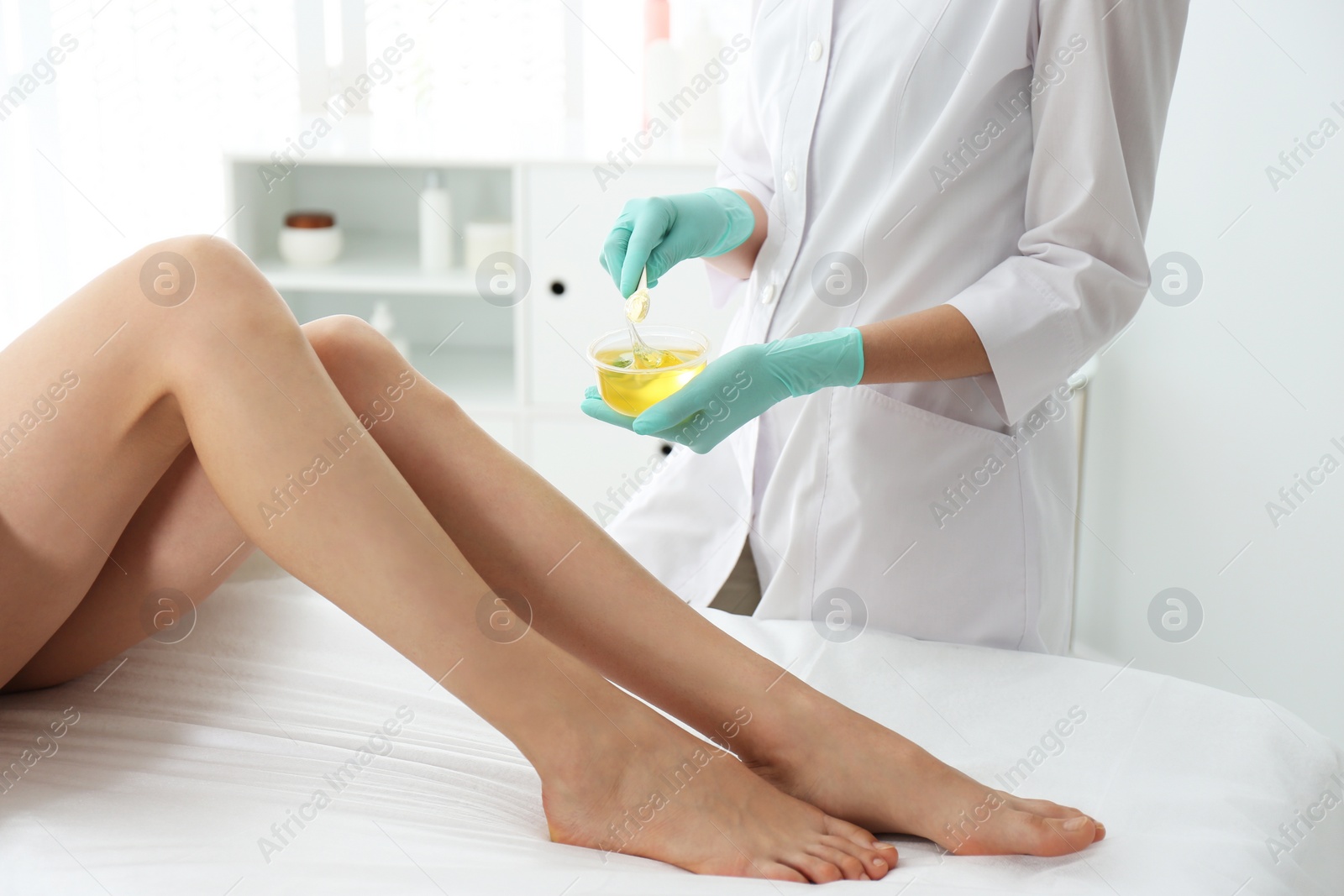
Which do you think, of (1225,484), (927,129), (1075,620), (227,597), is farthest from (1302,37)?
(227,597)

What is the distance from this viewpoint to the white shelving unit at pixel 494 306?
2400mm

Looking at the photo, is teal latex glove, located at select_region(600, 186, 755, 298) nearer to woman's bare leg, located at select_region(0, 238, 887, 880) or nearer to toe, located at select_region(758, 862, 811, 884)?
woman's bare leg, located at select_region(0, 238, 887, 880)

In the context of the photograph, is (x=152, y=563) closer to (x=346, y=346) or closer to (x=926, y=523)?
(x=346, y=346)

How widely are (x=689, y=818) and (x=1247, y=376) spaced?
1324 mm

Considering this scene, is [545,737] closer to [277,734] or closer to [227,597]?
[277,734]

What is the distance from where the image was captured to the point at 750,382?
1090mm

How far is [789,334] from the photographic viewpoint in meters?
1.23

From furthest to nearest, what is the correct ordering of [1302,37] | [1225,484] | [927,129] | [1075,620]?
[1075,620] → [1225,484] → [1302,37] → [927,129]

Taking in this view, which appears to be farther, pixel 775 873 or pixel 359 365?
pixel 359 365

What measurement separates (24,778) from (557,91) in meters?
2.17

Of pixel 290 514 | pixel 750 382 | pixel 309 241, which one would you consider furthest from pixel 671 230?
pixel 309 241

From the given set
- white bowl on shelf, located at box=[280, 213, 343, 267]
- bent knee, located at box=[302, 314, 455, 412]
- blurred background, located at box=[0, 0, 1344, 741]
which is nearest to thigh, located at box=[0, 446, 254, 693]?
bent knee, located at box=[302, 314, 455, 412]

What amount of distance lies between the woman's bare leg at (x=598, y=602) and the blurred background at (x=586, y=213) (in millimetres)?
1078

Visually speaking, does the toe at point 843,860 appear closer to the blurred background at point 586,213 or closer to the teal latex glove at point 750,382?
the teal latex glove at point 750,382
